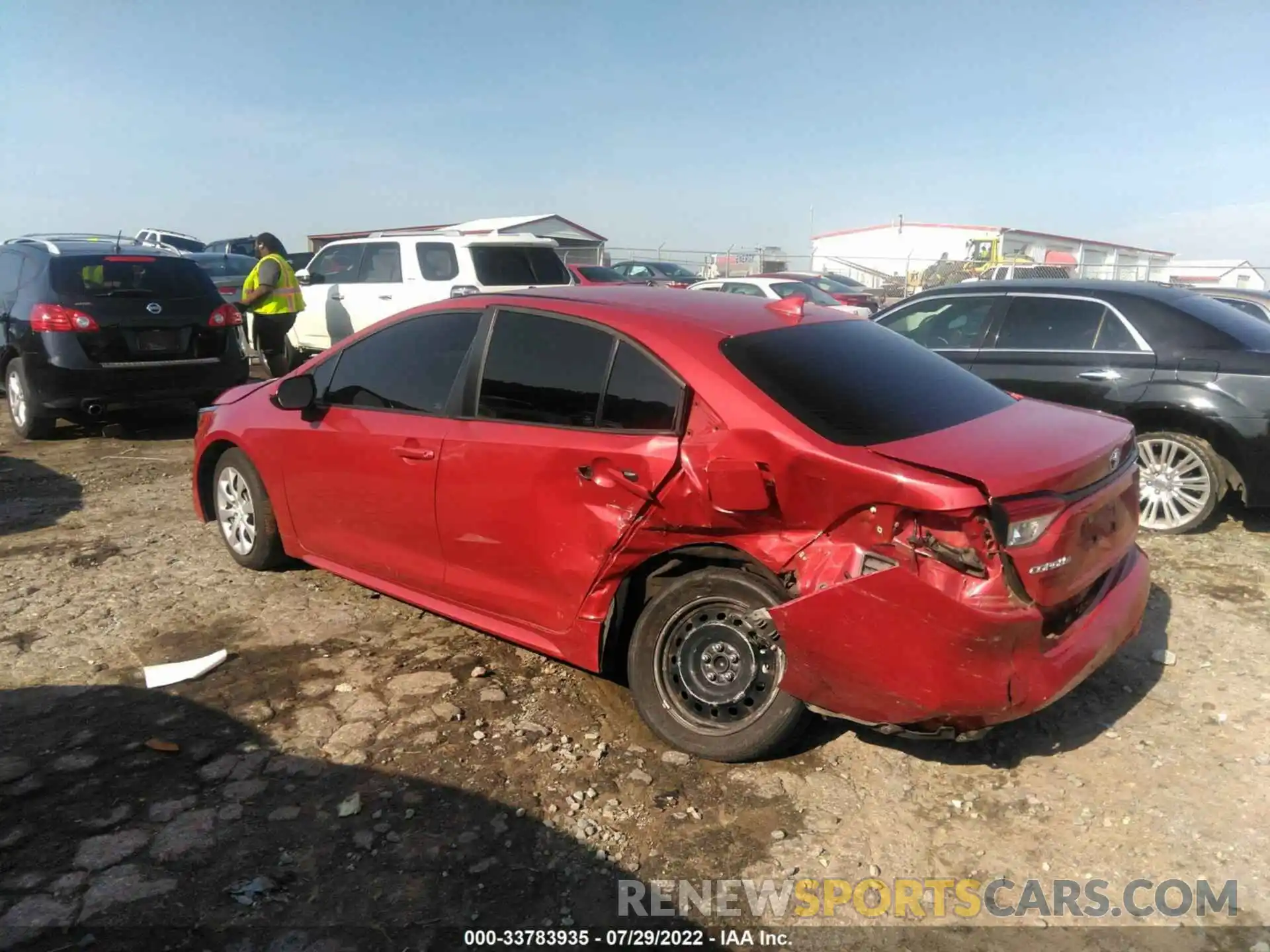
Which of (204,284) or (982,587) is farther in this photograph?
(204,284)

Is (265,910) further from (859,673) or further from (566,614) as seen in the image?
(859,673)

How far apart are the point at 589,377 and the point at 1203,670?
301 centimetres

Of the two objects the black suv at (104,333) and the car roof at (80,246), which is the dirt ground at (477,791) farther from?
the car roof at (80,246)

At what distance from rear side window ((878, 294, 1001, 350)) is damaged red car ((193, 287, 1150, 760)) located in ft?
10.4

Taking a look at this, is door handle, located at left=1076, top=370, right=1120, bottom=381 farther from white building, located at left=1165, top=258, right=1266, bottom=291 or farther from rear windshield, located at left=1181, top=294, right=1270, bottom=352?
white building, located at left=1165, top=258, right=1266, bottom=291

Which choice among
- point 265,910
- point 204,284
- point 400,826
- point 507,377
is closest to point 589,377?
point 507,377

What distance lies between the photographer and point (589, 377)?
11.6 ft

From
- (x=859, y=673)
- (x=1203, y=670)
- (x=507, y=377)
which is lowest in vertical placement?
(x=1203, y=670)

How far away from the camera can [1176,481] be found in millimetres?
5867

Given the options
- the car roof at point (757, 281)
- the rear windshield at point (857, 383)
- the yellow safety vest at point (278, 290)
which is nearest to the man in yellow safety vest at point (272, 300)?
the yellow safety vest at point (278, 290)

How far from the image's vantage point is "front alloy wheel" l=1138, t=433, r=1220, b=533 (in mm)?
5734

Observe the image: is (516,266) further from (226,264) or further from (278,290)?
(226,264)

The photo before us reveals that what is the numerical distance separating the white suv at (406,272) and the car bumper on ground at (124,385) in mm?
1948

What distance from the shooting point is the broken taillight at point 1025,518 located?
273cm
